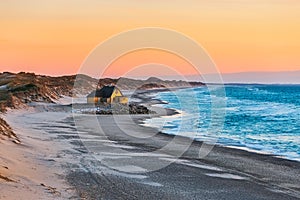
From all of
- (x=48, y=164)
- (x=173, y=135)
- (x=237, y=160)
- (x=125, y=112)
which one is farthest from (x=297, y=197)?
(x=125, y=112)

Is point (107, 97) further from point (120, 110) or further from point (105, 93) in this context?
point (120, 110)

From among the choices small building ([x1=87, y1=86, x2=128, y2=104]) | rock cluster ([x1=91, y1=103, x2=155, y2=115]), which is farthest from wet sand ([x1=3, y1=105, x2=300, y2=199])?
small building ([x1=87, y1=86, x2=128, y2=104])

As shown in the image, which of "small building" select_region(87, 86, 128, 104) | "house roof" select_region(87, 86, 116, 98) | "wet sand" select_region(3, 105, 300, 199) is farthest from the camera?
"house roof" select_region(87, 86, 116, 98)

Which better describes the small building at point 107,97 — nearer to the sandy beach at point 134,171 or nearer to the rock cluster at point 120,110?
the rock cluster at point 120,110

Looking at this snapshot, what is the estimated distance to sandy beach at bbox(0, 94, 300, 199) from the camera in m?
14.5

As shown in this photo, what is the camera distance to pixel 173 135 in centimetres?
3241

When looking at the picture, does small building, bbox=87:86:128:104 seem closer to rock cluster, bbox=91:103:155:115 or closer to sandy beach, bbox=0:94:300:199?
rock cluster, bbox=91:103:155:115

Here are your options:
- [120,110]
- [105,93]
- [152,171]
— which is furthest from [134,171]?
[105,93]

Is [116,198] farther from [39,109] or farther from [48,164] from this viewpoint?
[39,109]

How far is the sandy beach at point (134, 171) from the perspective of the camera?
14477 millimetres

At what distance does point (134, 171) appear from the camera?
18.4m

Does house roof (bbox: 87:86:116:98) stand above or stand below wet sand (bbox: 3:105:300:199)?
above

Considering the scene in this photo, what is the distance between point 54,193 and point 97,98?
178 feet

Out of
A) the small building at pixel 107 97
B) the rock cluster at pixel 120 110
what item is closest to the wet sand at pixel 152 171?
the rock cluster at pixel 120 110
